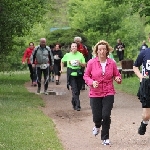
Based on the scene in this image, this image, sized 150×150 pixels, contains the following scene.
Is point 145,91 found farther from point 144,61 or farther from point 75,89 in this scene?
point 75,89

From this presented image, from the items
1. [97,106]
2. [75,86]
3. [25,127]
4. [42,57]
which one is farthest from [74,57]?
[97,106]

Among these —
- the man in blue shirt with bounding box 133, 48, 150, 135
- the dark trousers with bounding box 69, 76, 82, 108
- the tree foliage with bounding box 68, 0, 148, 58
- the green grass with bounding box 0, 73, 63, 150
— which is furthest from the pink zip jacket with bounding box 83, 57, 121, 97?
the tree foliage with bounding box 68, 0, 148, 58

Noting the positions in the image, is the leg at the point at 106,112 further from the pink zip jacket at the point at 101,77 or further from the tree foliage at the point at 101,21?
the tree foliage at the point at 101,21

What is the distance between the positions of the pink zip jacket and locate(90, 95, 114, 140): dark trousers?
0.09 meters

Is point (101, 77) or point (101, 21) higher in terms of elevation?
point (101, 21)

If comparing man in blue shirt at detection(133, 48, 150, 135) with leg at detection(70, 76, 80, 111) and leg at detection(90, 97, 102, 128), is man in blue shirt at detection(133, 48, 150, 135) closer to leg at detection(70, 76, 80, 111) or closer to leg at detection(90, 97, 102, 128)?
leg at detection(90, 97, 102, 128)

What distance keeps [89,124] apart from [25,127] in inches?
62.4

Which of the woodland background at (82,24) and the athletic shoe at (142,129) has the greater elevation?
the woodland background at (82,24)

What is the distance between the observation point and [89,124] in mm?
12500

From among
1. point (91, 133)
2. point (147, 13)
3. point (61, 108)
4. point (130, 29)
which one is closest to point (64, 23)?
point (130, 29)

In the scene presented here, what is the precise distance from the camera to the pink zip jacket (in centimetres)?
989

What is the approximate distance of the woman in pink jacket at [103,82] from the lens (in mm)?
9859

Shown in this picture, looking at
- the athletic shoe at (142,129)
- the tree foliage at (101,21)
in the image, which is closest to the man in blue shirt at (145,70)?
the athletic shoe at (142,129)

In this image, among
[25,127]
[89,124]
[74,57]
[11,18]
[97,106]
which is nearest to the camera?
[97,106]
